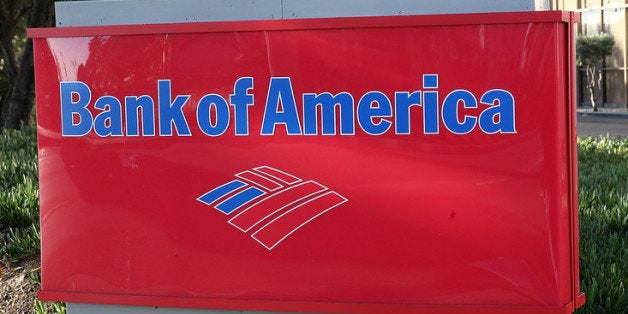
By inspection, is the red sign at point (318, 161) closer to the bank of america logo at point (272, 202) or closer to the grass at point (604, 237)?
the bank of america logo at point (272, 202)

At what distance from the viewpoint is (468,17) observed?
155 inches

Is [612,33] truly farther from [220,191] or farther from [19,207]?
[220,191]

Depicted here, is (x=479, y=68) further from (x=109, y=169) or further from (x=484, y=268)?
(x=109, y=169)

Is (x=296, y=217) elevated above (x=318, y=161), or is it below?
below

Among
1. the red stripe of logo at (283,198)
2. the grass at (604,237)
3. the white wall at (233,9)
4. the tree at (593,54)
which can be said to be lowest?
the grass at (604,237)

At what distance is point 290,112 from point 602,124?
84.6 feet

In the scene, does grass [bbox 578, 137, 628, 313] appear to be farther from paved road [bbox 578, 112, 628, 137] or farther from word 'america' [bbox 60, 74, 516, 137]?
paved road [bbox 578, 112, 628, 137]

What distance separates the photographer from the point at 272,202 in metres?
4.15

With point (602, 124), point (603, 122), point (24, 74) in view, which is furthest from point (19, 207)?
point (603, 122)

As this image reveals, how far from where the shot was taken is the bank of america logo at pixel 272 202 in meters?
4.14

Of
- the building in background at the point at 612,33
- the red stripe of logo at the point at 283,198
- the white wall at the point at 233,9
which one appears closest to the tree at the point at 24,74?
the white wall at the point at 233,9

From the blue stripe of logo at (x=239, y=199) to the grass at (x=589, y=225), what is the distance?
148 centimetres

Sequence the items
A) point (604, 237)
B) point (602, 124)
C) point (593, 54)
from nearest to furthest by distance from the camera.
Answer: point (604, 237), point (602, 124), point (593, 54)

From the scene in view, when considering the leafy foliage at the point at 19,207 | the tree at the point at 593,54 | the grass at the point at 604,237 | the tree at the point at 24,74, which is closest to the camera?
the grass at the point at 604,237
